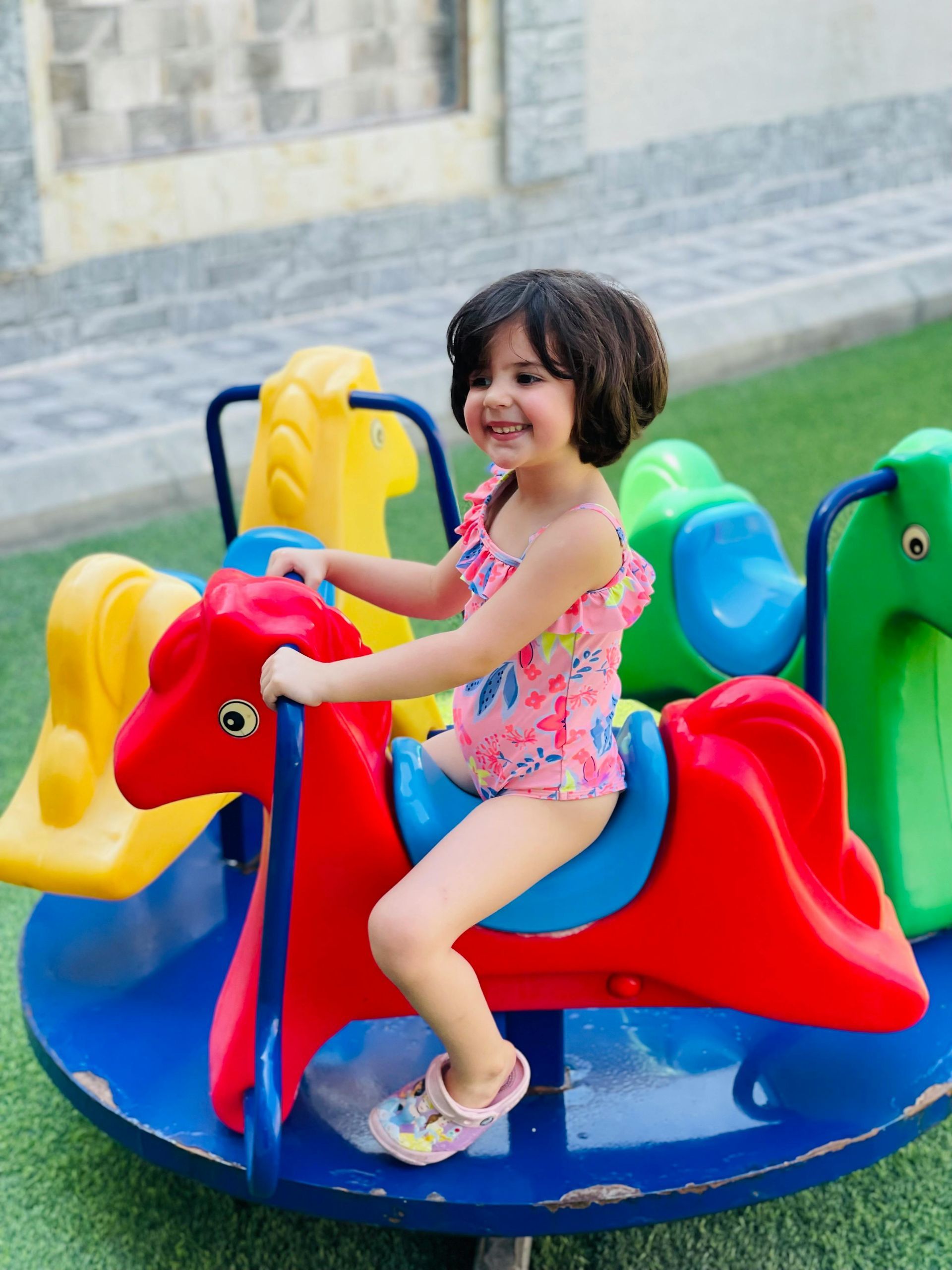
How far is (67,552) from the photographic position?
3.37 meters

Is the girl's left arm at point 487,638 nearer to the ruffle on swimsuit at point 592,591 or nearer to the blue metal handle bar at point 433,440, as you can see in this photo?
the ruffle on swimsuit at point 592,591

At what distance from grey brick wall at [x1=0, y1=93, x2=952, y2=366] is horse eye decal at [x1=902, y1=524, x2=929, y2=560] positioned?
313 centimetres

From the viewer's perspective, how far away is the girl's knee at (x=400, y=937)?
1307 mm

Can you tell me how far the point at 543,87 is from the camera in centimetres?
506

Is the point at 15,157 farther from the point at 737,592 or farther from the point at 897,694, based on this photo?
the point at 897,694

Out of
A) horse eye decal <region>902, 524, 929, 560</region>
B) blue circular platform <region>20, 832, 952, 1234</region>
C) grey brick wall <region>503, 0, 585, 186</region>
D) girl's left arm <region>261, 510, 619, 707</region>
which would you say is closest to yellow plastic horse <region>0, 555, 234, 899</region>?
blue circular platform <region>20, 832, 952, 1234</region>

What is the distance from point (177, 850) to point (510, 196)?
386cm

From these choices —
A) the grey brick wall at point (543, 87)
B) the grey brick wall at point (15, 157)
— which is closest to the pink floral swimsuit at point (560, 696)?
the grey brick wall at point (15, 157)

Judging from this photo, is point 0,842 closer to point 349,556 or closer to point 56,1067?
point 56,1067

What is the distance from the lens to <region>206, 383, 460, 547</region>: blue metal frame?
1811 mm

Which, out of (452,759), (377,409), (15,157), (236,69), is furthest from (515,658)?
(236,69)

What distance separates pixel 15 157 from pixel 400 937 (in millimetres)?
3287

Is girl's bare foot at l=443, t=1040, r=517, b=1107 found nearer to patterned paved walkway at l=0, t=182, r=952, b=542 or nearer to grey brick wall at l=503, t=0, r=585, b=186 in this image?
patterned paved walkway at l=0, t=182, r=952, b=542

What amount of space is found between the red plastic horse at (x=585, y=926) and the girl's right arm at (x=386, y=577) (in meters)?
0.14
